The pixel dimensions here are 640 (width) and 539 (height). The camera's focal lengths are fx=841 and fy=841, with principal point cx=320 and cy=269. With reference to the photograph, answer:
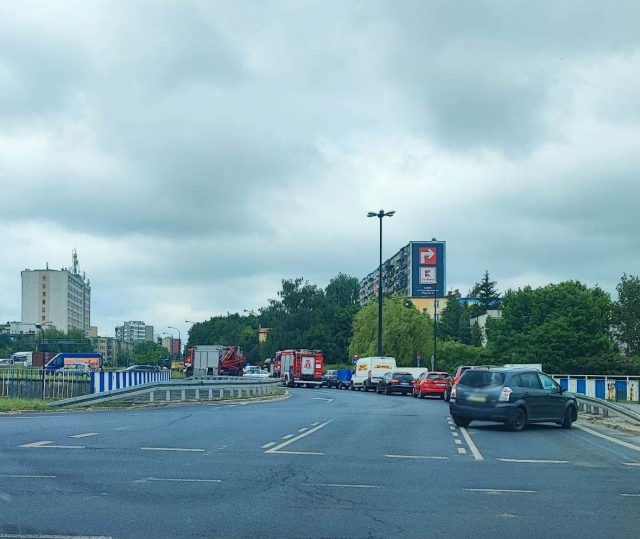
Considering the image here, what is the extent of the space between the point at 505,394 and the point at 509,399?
0.16 meters

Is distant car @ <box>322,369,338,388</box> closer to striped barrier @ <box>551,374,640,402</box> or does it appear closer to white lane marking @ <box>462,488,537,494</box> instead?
striped barrier @ <box>551,374,640,402</box>

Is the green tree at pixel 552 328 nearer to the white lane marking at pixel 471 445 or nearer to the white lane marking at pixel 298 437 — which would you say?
the white lane marking at pixel 298 437

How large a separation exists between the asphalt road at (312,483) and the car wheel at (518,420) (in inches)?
27.4

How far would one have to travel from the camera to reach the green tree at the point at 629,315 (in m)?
97.0

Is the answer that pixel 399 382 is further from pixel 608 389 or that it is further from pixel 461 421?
pixel 461 421

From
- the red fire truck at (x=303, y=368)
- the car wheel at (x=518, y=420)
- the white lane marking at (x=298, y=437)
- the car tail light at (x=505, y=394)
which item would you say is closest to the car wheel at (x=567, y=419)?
the car wheel at (x=518, y=420)

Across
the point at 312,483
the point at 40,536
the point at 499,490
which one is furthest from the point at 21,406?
the point at 40,536

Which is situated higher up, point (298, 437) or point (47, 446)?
point (47, 446)

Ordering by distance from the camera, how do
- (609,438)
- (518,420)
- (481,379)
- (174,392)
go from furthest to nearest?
(174,392) < (481,379) < (518,420) < (609,438)

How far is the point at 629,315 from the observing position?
97.1 m

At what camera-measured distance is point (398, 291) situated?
164 meters

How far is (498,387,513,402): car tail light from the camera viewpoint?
21.7 metres

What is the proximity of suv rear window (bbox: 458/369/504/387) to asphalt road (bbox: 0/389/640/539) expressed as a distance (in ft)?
4.61

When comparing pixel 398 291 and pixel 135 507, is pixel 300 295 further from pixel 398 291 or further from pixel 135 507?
pixel 135 507
